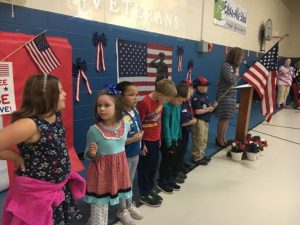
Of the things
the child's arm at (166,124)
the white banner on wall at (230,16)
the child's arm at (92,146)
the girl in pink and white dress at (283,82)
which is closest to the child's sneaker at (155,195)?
the child's arm at (166,124)

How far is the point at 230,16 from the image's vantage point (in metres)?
7.70

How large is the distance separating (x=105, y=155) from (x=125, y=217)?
2.29 ft

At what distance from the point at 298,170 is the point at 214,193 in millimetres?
1470

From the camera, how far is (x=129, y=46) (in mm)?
4387

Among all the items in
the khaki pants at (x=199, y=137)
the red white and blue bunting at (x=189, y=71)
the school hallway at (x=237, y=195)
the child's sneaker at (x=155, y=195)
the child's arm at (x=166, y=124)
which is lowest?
the school hallway at (x=237, y=195)

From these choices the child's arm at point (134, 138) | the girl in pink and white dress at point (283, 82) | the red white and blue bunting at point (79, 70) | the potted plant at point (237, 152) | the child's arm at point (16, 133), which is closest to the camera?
the child's arm at point (16, 133)

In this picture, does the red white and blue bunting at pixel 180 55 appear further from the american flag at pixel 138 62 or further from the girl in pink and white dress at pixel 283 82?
the girl in pink and white dress at pixel 283 82

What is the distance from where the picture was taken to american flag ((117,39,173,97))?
14.1 feet

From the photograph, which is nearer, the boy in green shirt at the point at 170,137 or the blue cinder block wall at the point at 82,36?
the boy in green shirt at the point at 170,137

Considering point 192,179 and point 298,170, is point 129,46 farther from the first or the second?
point 298,170

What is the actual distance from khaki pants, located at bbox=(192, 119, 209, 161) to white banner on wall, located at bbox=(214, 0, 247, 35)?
163 inches

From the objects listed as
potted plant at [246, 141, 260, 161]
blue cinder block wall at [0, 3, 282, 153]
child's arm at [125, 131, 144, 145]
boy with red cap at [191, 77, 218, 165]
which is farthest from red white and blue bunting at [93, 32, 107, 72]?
potted plant at [246, 141, 260, 161]

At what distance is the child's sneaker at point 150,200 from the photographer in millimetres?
2674

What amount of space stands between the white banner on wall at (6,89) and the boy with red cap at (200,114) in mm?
2086
